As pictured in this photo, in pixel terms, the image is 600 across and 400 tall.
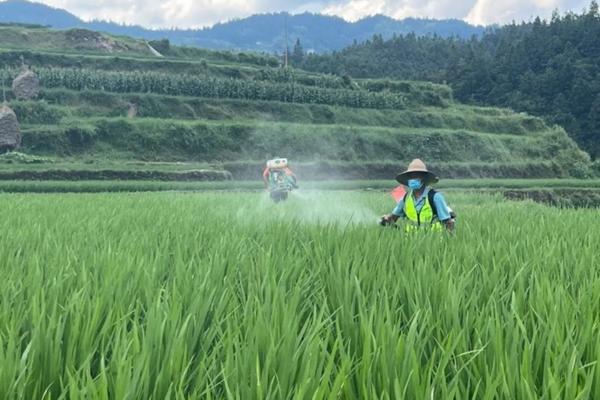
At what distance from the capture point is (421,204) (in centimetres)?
526

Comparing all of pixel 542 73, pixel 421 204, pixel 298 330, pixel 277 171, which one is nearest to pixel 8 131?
pixel 277 171

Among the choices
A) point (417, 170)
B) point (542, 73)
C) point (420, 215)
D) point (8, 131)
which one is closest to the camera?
point (417, 170)

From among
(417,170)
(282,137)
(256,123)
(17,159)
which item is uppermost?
(417,170)

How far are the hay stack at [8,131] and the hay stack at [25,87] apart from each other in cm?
842

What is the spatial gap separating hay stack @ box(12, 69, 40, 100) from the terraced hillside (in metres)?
0.91

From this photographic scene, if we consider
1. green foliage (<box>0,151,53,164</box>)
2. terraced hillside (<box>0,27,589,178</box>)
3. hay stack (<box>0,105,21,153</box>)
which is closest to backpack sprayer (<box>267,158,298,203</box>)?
green foliage (<box>0,151,53,164</box>)

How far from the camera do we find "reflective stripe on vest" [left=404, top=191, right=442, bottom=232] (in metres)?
5.14

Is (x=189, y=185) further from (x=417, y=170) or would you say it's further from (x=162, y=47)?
(x=162, y=47)

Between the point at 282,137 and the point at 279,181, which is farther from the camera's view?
the point at 282,137

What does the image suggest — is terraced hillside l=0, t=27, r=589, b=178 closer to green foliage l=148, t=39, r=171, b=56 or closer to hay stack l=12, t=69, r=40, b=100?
hay stack l=12, t=69, r=40, b=100

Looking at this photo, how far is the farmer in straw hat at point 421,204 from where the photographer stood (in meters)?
5.11

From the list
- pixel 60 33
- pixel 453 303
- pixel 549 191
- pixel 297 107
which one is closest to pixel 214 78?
pixel 297 107

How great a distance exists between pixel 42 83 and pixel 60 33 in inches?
893

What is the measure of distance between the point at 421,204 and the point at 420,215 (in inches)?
3.8
